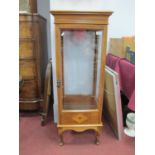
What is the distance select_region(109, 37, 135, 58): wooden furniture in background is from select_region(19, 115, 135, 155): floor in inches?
39.5

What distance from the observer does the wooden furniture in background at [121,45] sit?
7.58 ft

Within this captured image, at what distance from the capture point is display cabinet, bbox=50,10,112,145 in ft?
6.18

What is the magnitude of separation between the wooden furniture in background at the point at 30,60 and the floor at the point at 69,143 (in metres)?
0.42

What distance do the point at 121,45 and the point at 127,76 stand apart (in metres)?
0.49

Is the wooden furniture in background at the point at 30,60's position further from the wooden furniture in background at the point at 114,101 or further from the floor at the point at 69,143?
the wooden furniture in background at the point at 114,101

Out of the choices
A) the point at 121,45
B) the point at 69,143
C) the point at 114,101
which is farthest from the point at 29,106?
the point at 121,45

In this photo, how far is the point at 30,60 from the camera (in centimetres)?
269

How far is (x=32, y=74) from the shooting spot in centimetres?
274

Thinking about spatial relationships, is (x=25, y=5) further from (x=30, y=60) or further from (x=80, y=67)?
(x=80, y=67)

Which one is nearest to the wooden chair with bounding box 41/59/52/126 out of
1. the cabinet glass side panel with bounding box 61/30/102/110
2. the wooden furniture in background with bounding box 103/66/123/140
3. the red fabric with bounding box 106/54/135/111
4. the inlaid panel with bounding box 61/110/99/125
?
the cabinet glass side panel with bounding box 61/30/102/110

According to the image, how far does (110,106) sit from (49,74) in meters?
0.88

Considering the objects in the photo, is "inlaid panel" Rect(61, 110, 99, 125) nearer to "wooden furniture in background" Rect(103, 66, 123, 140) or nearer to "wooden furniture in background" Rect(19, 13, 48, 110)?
"wooden furniture in background" Rect(103, 66, 123, 140)
